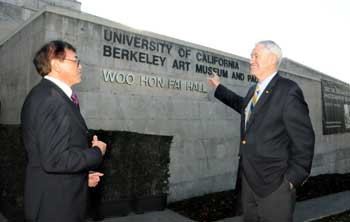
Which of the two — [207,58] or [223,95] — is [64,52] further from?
[207,58]

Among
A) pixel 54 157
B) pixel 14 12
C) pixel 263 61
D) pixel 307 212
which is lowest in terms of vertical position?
pixel 307 212

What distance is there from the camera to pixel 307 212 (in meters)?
6.18

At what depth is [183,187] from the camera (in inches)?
278

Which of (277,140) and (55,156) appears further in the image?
(277,140)

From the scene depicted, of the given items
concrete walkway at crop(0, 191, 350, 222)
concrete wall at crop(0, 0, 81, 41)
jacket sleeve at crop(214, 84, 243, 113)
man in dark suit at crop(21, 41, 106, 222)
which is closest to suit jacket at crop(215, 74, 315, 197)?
jacket sleeve at crop(214, 84, 243, 113)

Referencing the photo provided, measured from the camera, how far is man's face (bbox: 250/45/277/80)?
3.16 metres

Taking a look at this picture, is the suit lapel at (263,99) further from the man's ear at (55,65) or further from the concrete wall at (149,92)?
the concrete wall at (149,92)

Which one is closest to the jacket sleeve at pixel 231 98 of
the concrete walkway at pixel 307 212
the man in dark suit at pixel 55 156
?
the man in dark suit at pixel 55 156

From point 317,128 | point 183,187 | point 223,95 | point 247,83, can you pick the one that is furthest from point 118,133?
point 317,128

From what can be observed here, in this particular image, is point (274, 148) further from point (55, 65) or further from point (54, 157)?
point (55, 65)

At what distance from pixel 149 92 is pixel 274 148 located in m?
4.12

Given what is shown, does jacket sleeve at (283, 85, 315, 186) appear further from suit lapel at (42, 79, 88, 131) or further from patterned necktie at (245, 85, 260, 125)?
suit lapel at (42, 79, 88, 131)

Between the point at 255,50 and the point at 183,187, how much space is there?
14.7ft

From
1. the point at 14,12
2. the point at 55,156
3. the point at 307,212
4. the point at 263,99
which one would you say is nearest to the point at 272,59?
the point at 263,99
